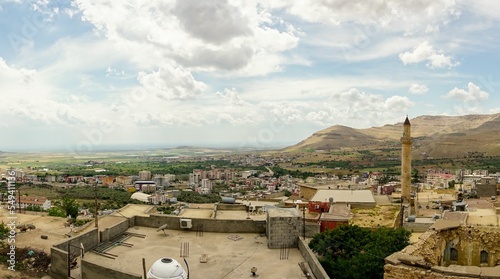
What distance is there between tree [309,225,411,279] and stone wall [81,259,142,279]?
7.80m

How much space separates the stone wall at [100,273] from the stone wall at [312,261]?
14.2 ft

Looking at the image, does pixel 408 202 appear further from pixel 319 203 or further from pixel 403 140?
pixel 319 203

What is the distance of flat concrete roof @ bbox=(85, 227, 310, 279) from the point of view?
430 inches

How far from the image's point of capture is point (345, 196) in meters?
29.6

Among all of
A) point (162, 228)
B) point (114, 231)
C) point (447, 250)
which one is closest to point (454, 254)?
point (447, 250)

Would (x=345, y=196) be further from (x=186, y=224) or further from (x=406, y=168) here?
(x=186, y=224)

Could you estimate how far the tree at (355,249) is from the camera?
1353 cm

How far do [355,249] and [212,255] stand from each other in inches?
230

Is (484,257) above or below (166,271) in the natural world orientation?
below

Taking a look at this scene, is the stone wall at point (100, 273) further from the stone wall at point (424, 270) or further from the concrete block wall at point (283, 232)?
the stone wall at point (424, 270)

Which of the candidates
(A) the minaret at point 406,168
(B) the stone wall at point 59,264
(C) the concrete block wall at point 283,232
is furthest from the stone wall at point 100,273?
(A) the minaret at point 406,168

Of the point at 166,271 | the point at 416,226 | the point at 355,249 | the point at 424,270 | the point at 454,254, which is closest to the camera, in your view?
the point at 166,271

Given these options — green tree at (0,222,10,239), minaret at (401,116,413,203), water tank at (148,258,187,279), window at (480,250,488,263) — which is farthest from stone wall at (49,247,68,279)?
minaret at (401,116,413,203)

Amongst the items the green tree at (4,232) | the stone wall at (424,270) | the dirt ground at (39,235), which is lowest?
the dirt ground at (39,235)
